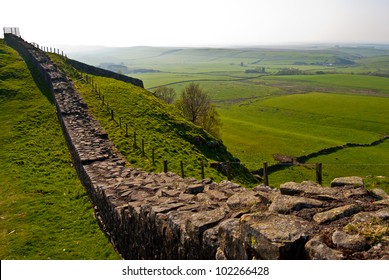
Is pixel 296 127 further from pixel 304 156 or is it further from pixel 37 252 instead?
pixel 37 252

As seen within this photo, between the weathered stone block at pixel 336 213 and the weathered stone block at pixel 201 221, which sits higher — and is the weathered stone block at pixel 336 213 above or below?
above

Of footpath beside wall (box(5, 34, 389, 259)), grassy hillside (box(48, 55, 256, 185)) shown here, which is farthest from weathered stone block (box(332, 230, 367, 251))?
grassy hillside (box(48, 55, 256, 185))

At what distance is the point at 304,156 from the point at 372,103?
69291mm

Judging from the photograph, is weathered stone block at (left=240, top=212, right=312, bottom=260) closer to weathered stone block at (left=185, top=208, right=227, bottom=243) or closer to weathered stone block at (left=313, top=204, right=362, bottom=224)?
weathered stone block at (left=313, top=204, right=362, bottom=224)

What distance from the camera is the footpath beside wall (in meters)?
6.20

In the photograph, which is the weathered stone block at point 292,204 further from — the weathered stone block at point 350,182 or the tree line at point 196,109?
the tree line at point 196,109

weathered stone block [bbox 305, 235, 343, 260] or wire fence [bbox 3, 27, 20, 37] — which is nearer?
weathered stone block [bbox 305, 235, 343, 260]

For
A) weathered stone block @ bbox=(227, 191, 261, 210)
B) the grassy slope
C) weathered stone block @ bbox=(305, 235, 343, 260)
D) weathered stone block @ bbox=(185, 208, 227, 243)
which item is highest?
weathered stone block @ bbox=(305, 235, 343, 260)

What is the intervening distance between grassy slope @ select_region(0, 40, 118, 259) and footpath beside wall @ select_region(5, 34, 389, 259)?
1.38 metres

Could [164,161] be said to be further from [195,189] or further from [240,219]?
[240,219]

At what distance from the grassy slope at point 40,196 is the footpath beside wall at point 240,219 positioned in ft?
4.51

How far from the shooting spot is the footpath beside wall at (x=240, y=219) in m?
6.20

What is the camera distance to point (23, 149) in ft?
92.0

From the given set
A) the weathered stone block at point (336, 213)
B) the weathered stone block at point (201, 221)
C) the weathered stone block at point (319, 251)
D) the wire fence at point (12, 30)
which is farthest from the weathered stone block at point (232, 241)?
the wire fence at point (12, 30)
